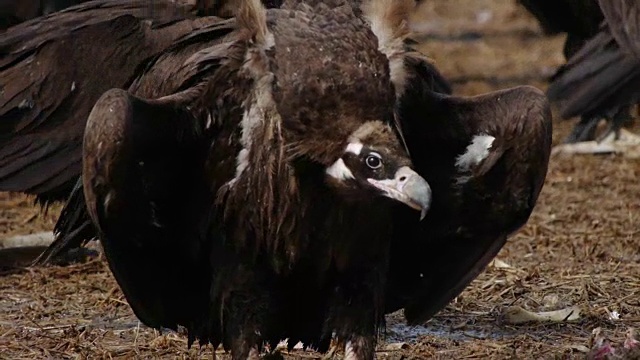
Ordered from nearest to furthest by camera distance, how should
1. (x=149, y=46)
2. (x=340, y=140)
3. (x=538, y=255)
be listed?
(x=340, y=140) < (x=149, y=46) < (x=538, y=255)

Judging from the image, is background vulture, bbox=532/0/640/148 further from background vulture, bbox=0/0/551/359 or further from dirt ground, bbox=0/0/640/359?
background vulture, bbox=0/0/551/359

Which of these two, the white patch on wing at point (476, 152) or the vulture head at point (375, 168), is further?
the white patch on wing at point (476, 152)

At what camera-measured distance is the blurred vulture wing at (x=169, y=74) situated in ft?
15.6

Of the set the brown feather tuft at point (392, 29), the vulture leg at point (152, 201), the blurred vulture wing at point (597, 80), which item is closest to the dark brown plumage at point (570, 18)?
the blurred vulture wing at point (597, 80)

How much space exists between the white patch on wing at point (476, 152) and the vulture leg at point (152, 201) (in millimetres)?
876

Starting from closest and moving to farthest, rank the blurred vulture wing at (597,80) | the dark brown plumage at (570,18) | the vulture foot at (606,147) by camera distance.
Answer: the blurred vulture wing at (597,80) → the dark brown plumage at (570,18) → the vulture foot at (606,147)

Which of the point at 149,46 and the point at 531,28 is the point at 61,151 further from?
the point at 531,28

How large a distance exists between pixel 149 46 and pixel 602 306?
2214 millimetres

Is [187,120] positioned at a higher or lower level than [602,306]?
higher

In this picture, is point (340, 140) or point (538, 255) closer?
point (340, 140)

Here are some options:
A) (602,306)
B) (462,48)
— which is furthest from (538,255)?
(462,48)

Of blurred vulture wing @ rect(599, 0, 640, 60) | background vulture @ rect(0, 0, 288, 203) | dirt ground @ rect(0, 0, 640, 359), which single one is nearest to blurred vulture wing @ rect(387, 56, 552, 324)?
dirt ground @ rect(0, 0, 640, 359)

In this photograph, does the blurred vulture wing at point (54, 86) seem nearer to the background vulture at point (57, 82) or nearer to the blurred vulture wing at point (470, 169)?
the background vulture at point (57, 82)

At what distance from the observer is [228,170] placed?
15.4 ft
